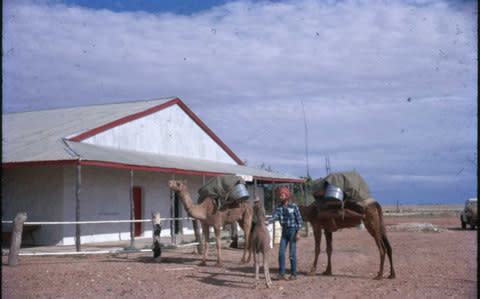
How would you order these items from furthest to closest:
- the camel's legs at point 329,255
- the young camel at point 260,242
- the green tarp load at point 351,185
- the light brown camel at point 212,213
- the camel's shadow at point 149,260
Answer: the camel's shadow at point 149,260 < the light brown camel at point 212,213 < the camel's legs at point 329,255 < the green tarp load at point 351,185 < the young camel at point 260,242

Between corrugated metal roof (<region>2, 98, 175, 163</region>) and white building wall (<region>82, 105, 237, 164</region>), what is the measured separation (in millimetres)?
551

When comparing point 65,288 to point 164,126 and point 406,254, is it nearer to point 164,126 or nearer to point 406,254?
point 406,254

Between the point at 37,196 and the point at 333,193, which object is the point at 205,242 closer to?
the point at 333,193

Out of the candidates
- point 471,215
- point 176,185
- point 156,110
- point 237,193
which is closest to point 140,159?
point 156,110

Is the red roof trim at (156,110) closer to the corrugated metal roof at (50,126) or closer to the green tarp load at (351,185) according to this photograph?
the corrugated metal roof at (50,126)

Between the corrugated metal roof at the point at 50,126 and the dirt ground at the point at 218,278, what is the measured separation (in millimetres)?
4291

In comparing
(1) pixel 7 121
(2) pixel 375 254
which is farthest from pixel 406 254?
(1) pixel 7 121

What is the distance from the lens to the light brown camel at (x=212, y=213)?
1220 centimetres

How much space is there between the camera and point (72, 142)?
1870 centimetres

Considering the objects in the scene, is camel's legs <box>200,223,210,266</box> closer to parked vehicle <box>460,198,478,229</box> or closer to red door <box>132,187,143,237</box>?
red door <box>132,187,143,237</box>

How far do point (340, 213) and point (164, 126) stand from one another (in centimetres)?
1435

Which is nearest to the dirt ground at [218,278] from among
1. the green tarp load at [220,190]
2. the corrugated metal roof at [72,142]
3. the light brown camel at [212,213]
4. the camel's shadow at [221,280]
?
the camel's shadow at [221,280]

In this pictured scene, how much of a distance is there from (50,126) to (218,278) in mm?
13978

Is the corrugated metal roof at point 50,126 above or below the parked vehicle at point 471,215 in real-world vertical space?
above
